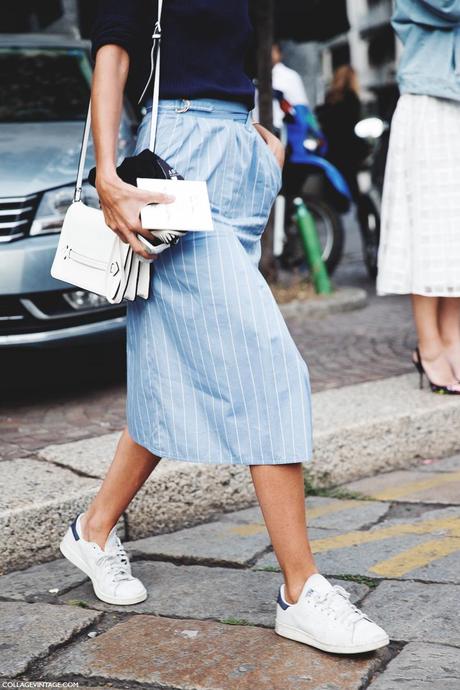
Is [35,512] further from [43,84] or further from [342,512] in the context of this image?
[43,84]

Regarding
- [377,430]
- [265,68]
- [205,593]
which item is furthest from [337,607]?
[265,68]

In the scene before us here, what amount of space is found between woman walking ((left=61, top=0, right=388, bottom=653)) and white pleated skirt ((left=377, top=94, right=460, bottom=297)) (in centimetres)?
192

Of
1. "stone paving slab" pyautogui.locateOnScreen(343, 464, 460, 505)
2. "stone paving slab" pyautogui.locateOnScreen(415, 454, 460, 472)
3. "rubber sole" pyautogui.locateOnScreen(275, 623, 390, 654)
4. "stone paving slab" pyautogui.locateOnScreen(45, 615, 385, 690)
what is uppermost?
"rubber sole" pyautogui.locateOnScreen(275, 623, 390, 654)

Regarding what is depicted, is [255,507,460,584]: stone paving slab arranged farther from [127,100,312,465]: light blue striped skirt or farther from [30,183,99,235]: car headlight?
[30,183,99,235]: car headlight

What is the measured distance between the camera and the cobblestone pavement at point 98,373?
4.40 meters

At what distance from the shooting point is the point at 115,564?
2.95m

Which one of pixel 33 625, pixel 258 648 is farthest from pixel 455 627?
pixel 33 625

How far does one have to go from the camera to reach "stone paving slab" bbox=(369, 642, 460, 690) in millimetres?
2393

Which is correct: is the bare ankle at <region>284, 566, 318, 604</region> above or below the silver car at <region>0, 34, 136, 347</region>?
below

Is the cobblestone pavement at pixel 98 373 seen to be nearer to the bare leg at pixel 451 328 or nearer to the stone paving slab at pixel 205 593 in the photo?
the bare leg at pixel 451 328

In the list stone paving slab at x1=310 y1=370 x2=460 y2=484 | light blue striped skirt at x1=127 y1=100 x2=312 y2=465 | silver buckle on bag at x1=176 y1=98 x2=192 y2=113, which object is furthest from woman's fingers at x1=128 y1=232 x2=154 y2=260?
stone paving slab at x1=310 y1=370 x2=460 y2=484

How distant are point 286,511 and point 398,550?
32.8 inches

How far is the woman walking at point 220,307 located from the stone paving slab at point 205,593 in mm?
234

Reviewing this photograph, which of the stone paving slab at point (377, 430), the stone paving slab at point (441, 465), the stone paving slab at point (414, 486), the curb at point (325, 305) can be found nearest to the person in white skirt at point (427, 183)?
the stone paving slab at point (377, 430)
